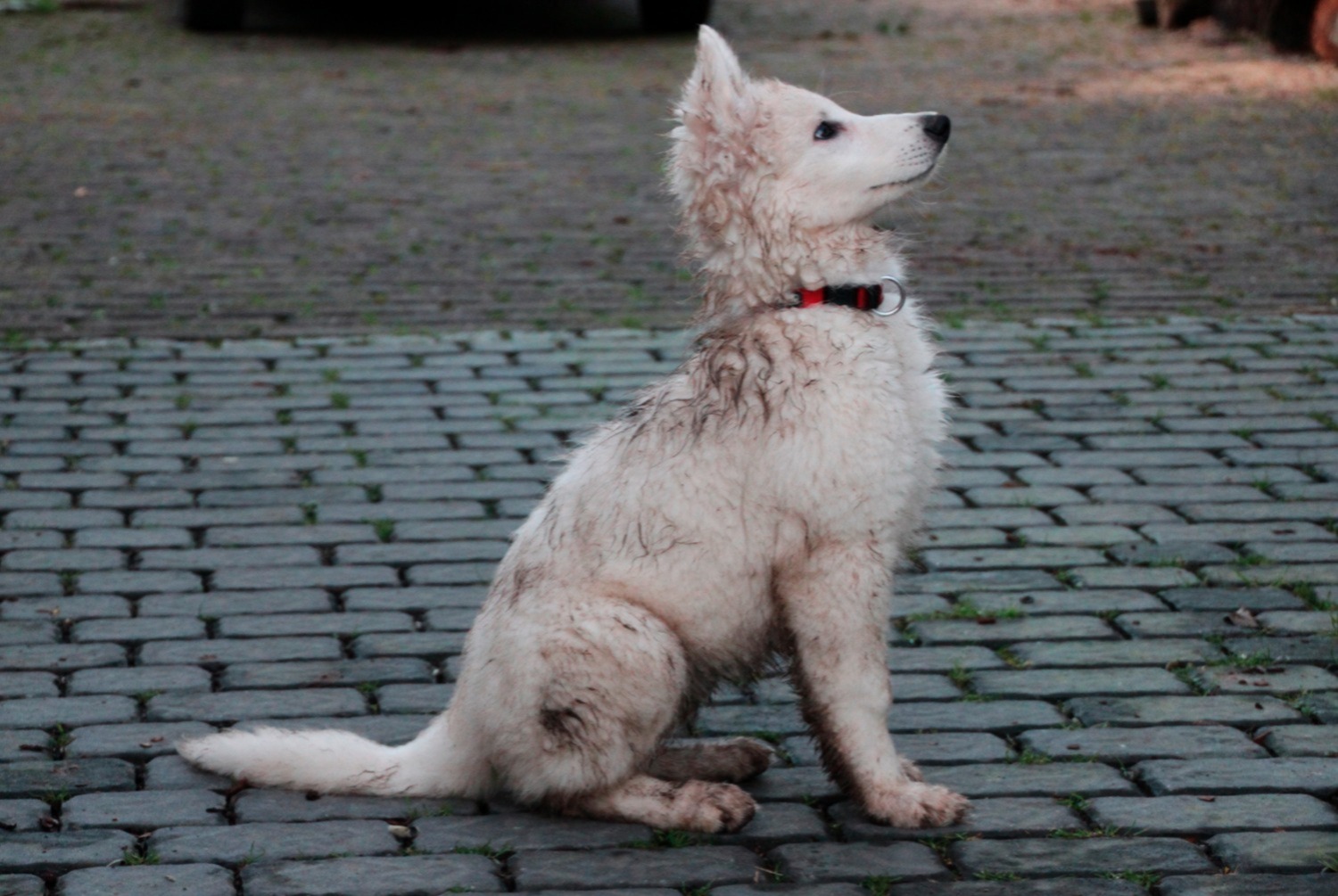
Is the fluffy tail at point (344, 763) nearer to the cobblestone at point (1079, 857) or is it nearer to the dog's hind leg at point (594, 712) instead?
the dog's hind leg at point (594, 712)

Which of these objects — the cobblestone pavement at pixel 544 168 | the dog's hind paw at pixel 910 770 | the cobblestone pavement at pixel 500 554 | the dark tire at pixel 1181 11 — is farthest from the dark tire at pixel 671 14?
the dog's hind paw at pixel 910 770

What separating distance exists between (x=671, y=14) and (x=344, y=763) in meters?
14.3

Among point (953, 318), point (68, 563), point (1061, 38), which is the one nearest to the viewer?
point (68, 563)

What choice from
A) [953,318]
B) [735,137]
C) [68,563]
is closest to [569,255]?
[953,318]

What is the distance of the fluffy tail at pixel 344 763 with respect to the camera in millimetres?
3908

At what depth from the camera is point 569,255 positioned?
966 centimetres

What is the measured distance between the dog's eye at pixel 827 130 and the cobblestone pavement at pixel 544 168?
69cm

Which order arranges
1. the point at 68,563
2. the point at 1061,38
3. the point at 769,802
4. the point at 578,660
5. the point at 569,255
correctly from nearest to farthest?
the point at 578,660, the point at 769,802, the point at 68,563, the point at 569,255, the point at 1061,38

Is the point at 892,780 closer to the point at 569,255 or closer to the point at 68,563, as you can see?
the point at 68,563

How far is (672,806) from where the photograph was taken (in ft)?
12.4

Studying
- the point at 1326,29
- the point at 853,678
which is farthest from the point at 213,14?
the point at 853,678

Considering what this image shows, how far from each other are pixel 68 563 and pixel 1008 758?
2942 millimetres

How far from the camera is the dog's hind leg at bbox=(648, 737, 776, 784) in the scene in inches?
158

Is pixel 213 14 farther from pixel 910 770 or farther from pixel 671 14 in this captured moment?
pixel 910 770
